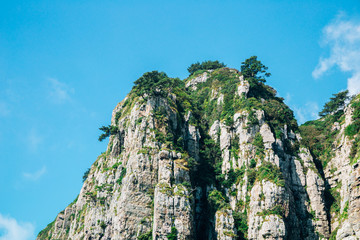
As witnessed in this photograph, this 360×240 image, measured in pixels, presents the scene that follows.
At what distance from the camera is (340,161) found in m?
86.2

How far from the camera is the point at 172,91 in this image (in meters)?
110

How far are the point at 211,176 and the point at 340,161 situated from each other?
27230mm

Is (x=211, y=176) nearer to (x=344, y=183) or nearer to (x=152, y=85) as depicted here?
(x=152, y=85)

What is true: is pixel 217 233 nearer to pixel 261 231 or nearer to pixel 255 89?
pixel 261 231

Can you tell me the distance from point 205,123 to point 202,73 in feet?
108

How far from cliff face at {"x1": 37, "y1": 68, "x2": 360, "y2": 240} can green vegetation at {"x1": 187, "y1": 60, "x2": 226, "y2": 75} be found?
112ft

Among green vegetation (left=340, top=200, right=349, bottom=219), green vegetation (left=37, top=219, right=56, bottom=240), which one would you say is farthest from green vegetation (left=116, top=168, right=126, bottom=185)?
green vegetation (left=340, top=200, right=349, bottom=219)

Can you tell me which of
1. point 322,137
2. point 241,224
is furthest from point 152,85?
point 322,137

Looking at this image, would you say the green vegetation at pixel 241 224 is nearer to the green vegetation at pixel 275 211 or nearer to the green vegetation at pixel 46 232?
the green vegetation at pixel 275 211

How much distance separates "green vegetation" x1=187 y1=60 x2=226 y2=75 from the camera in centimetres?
14250

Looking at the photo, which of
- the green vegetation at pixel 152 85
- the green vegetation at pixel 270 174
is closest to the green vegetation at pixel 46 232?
the green vegetation at pixel 152 85

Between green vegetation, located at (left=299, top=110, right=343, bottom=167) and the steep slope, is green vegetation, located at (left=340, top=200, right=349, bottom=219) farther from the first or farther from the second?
green vegetation, located at (left=299, top=110, right=343, bottom=167)

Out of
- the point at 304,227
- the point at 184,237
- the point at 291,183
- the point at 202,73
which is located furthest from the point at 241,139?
the point at 202,73

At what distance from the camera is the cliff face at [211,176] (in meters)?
75.2
